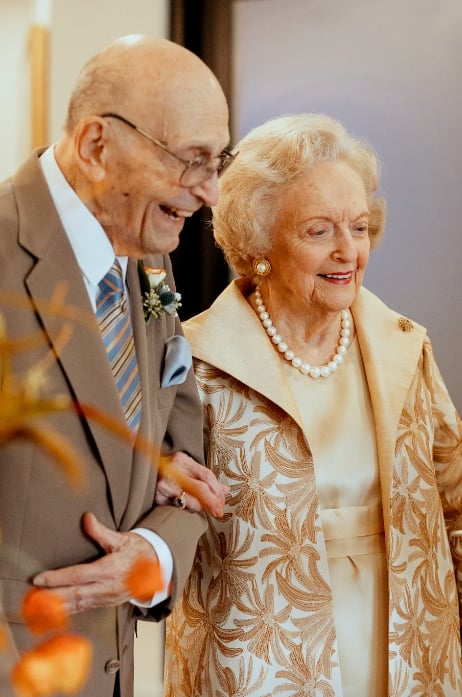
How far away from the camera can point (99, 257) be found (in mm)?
1429

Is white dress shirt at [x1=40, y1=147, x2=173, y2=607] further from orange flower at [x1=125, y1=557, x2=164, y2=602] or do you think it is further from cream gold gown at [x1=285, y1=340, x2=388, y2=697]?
cream gold gown at [x1=285, y1=340, x2=388, y2=697]

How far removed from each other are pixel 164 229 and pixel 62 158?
0.17 m

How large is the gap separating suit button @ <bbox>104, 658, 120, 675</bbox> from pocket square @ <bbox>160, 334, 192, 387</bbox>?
1.46 ft

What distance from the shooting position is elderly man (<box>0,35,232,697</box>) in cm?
133

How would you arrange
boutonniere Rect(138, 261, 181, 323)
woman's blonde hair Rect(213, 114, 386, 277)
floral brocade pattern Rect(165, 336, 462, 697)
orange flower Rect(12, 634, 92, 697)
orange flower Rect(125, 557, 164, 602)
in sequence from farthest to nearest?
woman's blonde hair Rect(213, 114, 386, 277)
floral brocade pattern Rect(165, 336, 462, 697)
boutonniere Rect(138, 261, 181, 323)
orange flower Rect(125, 557, 164, 602)
orange flower Rect(12, 634, 92, 697)

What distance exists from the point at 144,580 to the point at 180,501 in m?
0.20

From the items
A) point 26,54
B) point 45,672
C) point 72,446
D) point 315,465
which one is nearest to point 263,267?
point 315,465

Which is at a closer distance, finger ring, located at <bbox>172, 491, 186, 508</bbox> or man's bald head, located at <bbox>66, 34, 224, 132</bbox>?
man's bald head, located at <bbox>66, 34, 224, 132</bbox>

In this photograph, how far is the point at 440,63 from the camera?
2576 mm

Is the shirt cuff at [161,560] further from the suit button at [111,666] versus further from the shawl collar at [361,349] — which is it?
the shawl collar at [361,349]

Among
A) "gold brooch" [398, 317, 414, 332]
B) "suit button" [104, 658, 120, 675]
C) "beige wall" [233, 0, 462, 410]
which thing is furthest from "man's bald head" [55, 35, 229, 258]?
"beige wall" [233, 0, 462, 410]

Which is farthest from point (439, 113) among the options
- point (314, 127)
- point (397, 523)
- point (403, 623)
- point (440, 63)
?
point (403, 623)

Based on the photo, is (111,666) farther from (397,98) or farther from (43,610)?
(397,98)

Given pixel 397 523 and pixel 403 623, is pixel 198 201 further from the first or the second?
pixel 403 623
